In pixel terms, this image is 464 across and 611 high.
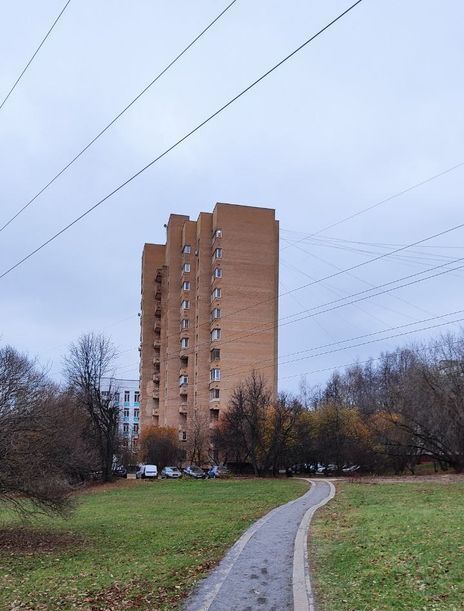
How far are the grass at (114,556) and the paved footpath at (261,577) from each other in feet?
1.20

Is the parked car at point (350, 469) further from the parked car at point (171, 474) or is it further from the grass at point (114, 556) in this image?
the grass at point (114, 556)

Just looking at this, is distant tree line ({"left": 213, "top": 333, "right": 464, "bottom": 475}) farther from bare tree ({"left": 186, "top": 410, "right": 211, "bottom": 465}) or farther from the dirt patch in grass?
the dirt patch in grass

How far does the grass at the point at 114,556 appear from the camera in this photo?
976 centimetres

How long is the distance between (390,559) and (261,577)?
7.41 feet

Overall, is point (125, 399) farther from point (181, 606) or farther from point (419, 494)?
point (181, 606)

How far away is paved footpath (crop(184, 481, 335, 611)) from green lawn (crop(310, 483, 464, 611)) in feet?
1.04

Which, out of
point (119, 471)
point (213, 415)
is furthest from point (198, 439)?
point (119, 471)

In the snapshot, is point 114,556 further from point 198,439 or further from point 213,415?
point 213,415

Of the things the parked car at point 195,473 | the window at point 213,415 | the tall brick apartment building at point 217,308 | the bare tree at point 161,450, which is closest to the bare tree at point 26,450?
the parked car at point 195,473

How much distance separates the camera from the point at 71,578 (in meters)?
11.4

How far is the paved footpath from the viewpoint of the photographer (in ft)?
28.3

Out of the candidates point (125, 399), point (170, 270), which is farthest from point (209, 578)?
point (125, 399)

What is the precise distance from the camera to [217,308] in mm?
79562

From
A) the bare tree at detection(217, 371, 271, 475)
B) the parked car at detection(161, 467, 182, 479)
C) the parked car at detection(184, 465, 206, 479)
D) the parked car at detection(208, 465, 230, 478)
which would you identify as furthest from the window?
the bare tree at detection(217, 371, 271, 475)
